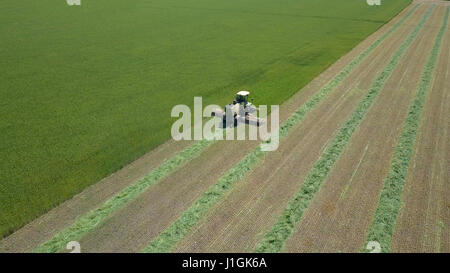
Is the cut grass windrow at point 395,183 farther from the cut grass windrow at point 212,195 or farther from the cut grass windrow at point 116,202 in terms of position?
the cut grass windrow at point 116,202

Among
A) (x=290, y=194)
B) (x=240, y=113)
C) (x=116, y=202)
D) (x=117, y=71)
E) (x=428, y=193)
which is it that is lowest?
(x=428, y=193)

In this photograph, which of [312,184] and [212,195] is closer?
[212,195]

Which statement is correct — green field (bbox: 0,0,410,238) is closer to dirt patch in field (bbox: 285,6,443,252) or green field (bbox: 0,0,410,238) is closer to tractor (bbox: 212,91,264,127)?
tractor (bbox: 212,91,264,127)

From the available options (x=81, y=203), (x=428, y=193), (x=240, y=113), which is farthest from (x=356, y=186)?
(x=81, y=203)

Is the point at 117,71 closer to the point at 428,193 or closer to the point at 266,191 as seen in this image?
the point at 266,191
